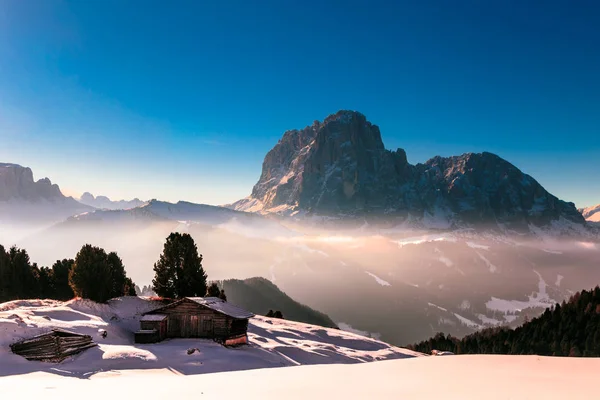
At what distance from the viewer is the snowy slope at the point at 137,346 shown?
1243 inches

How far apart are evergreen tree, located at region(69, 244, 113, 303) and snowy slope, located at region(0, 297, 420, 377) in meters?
3.33

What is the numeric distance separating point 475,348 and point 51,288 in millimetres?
101745

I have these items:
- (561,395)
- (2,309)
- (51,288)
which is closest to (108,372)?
(2,309)

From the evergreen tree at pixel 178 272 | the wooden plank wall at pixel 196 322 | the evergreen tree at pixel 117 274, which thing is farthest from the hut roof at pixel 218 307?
the evergreen tree at pixel 117 274

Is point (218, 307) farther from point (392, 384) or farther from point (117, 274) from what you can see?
point (392, 384)

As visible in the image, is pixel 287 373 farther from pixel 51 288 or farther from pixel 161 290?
pixel 51 288

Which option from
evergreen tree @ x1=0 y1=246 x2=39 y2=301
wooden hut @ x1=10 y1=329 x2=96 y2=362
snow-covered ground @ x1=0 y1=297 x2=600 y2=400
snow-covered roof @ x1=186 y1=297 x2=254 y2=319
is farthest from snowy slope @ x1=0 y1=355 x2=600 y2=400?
evergreen tree @ x1=0 y1=246 x2=39 y2=301

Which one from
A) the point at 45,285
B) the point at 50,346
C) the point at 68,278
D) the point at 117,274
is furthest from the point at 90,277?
the point at 50,346

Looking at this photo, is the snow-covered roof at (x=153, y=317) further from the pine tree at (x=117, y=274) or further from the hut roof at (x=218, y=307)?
the pine tree at (x=117, y=274)

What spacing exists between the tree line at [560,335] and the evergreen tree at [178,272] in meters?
74.3

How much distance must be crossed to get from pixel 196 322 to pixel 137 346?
8.11 m

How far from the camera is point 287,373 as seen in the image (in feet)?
52.7

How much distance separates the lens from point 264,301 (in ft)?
551

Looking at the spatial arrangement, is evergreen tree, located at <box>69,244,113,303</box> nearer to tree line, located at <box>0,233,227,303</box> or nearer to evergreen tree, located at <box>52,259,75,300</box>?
tree line, located at <box>0,233,227,303</box>
